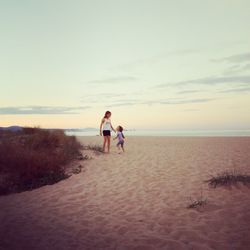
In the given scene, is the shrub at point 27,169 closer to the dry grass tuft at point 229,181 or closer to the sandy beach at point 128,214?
the sandy beach at point 128,214

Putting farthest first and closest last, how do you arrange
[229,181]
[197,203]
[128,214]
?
[229,181] → [197,203] → [128,214]

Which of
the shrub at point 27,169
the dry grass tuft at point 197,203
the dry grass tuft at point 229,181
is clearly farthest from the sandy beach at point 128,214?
the shrub at point 27,169

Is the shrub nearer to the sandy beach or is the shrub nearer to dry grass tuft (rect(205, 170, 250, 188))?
the sandy beach

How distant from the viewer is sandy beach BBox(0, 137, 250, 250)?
6051 mm

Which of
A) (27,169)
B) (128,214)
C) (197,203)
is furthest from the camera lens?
(27,169)

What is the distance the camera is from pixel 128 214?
758 cm

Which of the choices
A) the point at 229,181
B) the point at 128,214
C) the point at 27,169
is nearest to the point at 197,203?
the point at 128,214

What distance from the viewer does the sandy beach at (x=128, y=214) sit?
6.05m

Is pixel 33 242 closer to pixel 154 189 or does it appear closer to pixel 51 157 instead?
pixel 154 189

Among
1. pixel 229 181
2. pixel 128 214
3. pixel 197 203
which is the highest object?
pixel 229 181

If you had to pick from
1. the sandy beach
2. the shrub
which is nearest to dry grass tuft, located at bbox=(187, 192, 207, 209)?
the sandy beach

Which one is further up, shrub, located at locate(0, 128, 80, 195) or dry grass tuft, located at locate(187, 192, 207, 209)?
shrub, located at locate(0, 128, 80, 195)

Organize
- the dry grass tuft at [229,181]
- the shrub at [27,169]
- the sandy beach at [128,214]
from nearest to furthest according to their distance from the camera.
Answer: the sandy beach at [128,214] → the dry grass tuft at [229,181] → the shrub at [27,169]

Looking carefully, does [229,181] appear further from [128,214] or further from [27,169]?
[27,169]
